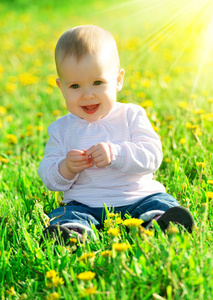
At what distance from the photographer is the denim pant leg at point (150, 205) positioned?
1.81m

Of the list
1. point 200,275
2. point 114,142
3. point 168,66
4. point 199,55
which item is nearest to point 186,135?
point 114,142

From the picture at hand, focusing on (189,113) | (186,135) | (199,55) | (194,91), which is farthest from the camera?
(199,55)

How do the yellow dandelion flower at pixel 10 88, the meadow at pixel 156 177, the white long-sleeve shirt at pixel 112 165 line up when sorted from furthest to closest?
1. the yellow dandelion flower at pixel 10 88
2. the white long-sleeve shirt at pixel 112 165
3. the meadow at pixel 156 177

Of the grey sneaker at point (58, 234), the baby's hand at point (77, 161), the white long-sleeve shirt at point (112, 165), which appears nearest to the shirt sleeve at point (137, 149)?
the white long-sleeve shirt at point (112, 165)

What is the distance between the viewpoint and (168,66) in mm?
4961

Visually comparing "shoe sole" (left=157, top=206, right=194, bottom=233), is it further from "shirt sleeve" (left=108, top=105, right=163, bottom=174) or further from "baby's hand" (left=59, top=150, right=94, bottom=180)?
"baby's hand" (left=59, top=150, right=94, bottom=180)

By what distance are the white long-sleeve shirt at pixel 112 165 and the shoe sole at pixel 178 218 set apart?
0.29 metres

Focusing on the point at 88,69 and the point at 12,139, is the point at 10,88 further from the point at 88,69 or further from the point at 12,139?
the point at 88,69

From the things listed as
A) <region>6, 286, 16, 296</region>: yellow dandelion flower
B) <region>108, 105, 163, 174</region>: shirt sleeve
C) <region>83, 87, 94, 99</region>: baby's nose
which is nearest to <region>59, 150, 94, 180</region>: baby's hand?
<region>108, 105, 163, 174</region>: shirt sleeve

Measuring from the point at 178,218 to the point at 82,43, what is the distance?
84 centimetres

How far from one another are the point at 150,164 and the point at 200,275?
0.68 metres

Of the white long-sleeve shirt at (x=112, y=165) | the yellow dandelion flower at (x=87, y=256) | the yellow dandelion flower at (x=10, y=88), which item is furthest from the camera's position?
the yellow dandelion flower at (x=10, y=88)

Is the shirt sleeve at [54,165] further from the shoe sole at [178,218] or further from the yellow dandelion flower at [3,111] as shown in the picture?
the yellow dandelion flower at [3,111]

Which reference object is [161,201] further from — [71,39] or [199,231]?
[71,39]
